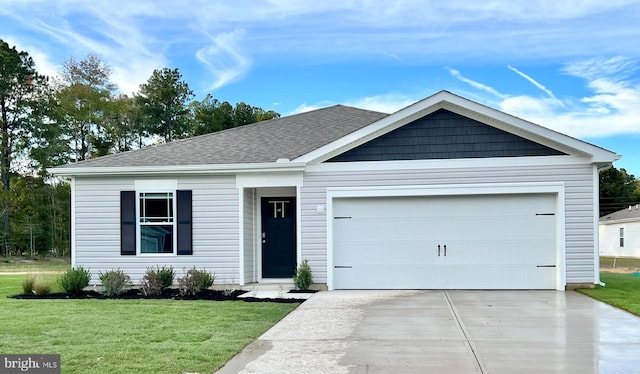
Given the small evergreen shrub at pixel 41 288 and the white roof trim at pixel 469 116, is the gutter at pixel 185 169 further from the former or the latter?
the small evergreen shrub at pixel 41 288

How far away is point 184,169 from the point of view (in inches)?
470

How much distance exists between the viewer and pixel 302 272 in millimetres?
11336

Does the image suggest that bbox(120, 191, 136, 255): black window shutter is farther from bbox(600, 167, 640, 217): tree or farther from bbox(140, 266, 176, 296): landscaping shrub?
bbox(600, 167, 640, 217): tree

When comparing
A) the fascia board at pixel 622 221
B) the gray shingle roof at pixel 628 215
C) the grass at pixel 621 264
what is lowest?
the grass at pixel 621 264

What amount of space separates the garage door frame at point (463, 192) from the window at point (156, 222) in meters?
3.65

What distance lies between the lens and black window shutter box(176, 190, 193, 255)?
39.5 ft

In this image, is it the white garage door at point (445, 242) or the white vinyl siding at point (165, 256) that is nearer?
the white garage door at point (445, 242)

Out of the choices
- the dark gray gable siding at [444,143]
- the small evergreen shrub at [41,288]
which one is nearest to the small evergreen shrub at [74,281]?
the small evergreen shrub at [41,288]

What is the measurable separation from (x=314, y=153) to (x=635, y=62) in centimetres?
1520

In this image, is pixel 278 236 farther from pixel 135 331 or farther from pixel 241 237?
pixel 135 331

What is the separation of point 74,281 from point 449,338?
8300 mm

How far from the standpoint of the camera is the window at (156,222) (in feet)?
39.9

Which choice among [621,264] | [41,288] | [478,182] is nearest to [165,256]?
[41,288]

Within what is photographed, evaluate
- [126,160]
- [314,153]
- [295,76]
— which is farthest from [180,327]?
[295,76]
